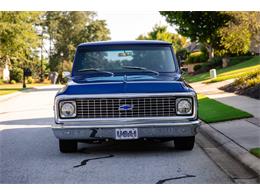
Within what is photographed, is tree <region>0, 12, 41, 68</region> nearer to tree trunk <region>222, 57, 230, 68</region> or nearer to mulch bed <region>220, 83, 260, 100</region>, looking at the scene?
tree trunk <region>222, 57, 230, 68</region>

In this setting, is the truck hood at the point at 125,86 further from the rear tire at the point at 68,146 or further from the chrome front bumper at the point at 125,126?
the rear tire at the point at 68,146

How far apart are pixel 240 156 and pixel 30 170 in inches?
113

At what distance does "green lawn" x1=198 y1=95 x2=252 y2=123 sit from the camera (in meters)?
11.5

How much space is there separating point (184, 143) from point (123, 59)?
1.79m

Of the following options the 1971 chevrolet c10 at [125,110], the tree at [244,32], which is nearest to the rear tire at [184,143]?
the 1971 chevrolet c10 at [125,110]

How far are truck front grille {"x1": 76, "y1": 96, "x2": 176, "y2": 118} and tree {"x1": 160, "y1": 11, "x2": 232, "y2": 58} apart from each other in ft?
107

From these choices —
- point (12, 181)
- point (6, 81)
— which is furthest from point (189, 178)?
point (6, 81)

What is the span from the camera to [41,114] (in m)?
15.4

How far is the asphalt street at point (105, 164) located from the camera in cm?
630

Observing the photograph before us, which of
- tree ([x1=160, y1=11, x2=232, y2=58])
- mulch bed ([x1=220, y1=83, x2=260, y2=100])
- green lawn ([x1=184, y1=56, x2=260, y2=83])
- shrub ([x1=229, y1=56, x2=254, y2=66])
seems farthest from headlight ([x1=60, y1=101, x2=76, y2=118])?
tree ([x1=160, y1=11, x2=232, y2=58])

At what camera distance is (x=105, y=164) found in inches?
284

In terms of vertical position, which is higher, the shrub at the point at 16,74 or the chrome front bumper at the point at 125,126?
the chrome front bumper at the point at 125,126

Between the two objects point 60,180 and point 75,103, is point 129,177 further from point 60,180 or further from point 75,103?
point 75,103

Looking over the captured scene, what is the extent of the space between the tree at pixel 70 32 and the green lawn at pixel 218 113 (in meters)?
64.1
